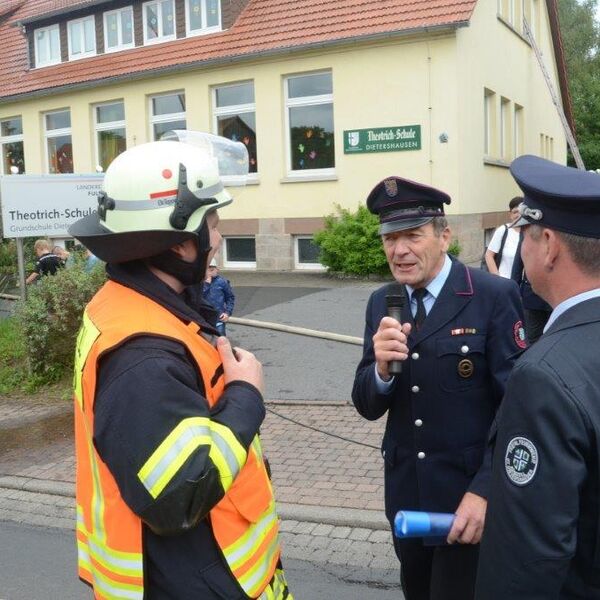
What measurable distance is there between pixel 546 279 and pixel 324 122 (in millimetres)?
16049

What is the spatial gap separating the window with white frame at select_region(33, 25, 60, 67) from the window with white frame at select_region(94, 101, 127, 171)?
2.42m

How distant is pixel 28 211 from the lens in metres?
9.92

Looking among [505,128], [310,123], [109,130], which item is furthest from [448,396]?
[109,130]

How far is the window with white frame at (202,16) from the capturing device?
1875cm

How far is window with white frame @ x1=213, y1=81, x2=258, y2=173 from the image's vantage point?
18219 millimetres

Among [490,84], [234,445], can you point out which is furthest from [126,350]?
[490,84]

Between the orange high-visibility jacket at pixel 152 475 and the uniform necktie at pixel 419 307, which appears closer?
the orange high-visibility jacket at pixel 152 475

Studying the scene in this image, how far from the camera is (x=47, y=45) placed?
21.8 metres

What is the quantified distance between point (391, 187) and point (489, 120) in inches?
660

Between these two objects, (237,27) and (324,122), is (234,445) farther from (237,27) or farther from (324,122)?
(237,27)

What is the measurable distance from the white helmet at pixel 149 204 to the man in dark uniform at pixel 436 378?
0.93 meters

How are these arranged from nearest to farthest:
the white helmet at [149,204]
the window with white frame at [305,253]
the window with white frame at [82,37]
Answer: the white helmet at [149,204] → the window with white frame at [305,253] → the window with white frame at [82,37]

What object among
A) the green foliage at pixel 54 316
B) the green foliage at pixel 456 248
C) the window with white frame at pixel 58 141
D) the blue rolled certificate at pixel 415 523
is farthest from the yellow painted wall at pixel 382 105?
the blue rolled certificate at pixel 415 523

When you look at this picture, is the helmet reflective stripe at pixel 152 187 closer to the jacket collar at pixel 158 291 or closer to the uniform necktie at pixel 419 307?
the jacket collar at pixel 158 291
